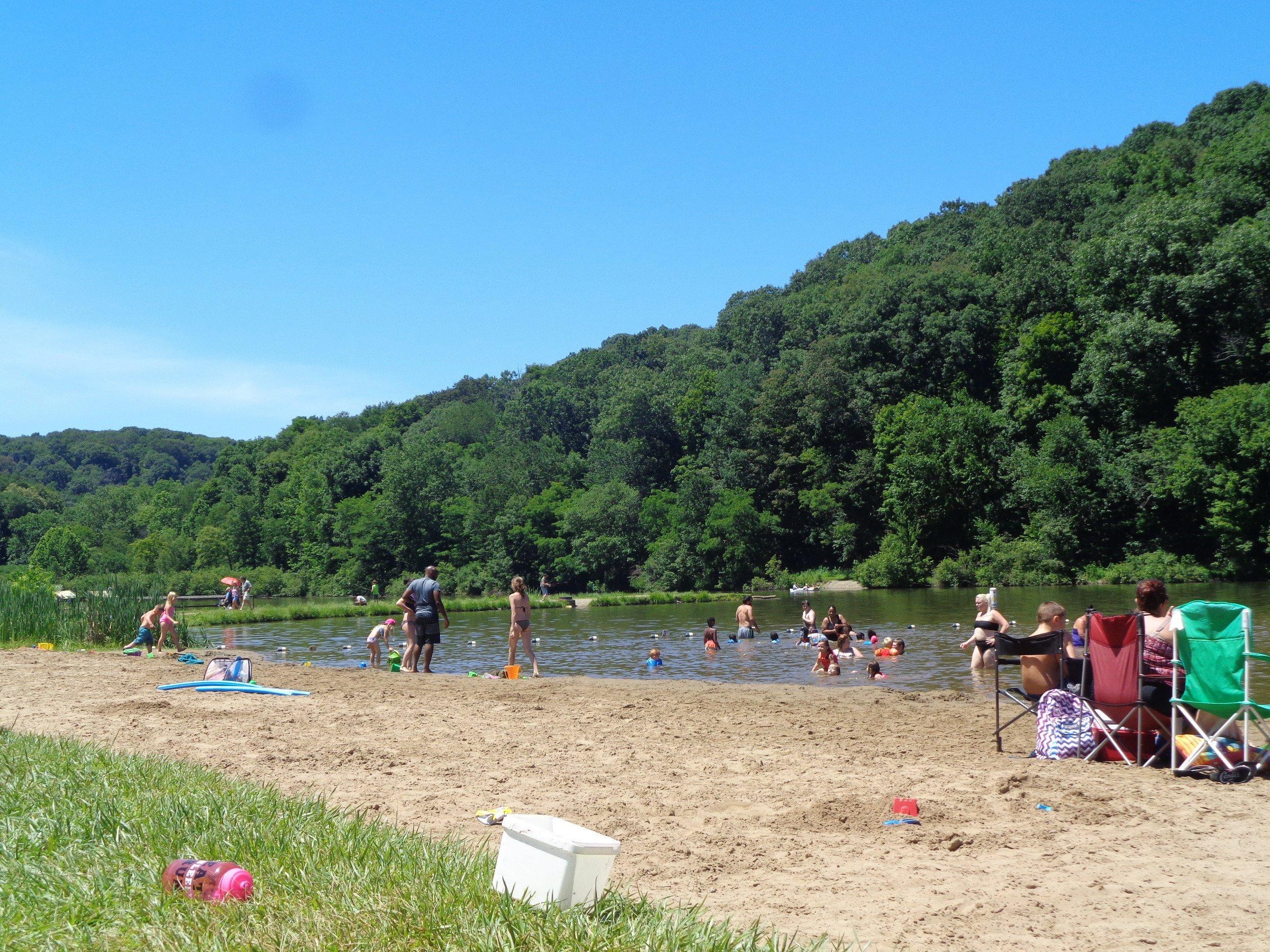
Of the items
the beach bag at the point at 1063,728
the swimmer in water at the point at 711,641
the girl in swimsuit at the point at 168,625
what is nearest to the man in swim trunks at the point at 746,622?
the swimmer in water at the point at 711,641

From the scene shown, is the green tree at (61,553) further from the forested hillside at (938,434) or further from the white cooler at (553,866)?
the white cooler at (553,866)

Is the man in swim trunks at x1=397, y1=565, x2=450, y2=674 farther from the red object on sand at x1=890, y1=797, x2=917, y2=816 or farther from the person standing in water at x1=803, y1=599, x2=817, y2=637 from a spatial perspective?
the red object on sand at x1=890, y1=797, x2=917, y2=816

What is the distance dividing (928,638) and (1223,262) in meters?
32.3

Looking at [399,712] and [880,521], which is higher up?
[880,521]

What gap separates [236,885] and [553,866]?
126cm

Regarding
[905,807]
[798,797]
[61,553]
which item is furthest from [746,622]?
[61,553]

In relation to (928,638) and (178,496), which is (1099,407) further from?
(178,496)

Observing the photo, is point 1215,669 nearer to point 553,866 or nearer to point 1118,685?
point 1118,685

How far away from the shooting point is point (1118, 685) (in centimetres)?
797

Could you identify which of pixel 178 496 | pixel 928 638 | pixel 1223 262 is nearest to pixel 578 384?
pixel 178 496

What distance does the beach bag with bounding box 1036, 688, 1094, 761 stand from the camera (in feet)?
26.9

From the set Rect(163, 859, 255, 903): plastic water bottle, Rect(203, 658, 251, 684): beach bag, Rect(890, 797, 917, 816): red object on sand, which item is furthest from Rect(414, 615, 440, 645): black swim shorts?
Rect(163, 859, 255, 903): plastic water bottle

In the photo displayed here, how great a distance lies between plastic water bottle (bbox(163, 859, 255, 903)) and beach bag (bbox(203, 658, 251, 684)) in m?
10.1

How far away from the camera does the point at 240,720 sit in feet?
33.6
